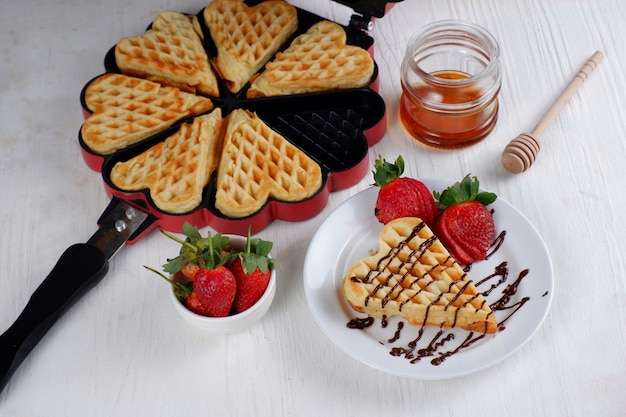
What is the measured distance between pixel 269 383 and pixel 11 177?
1.00 metres

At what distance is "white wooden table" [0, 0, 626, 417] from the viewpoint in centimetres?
191

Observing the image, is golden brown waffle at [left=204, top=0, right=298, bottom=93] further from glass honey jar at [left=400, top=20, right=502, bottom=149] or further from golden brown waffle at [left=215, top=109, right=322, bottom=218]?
glass honey jar at [left=400, top=20, right=502, bottom=149]

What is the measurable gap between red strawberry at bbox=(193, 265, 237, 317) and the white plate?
0.68ft

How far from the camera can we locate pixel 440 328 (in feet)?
6.40

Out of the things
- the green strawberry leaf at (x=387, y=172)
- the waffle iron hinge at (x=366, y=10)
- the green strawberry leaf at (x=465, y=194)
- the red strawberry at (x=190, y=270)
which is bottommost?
the red strawberry at (x=190, y=270)

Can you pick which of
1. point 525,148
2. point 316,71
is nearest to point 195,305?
point 316,71

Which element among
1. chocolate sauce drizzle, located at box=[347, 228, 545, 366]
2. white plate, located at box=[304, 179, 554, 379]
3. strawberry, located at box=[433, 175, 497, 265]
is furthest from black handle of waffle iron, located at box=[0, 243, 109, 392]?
strawberry, located at box=[433, 175, 497, 265]

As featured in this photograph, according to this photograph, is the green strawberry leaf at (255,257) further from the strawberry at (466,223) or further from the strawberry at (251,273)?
the strawberry at (466,223)

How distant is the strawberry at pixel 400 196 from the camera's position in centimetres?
205

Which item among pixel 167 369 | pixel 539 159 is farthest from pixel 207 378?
pixel 539 159

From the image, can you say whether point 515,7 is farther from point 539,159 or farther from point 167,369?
point 167,369

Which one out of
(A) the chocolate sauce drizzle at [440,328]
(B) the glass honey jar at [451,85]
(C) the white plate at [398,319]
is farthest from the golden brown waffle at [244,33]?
(A) the chocolate sauce drizzle at [440,328]

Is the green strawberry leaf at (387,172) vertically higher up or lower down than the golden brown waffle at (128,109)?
higher up

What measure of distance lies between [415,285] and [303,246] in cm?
37
